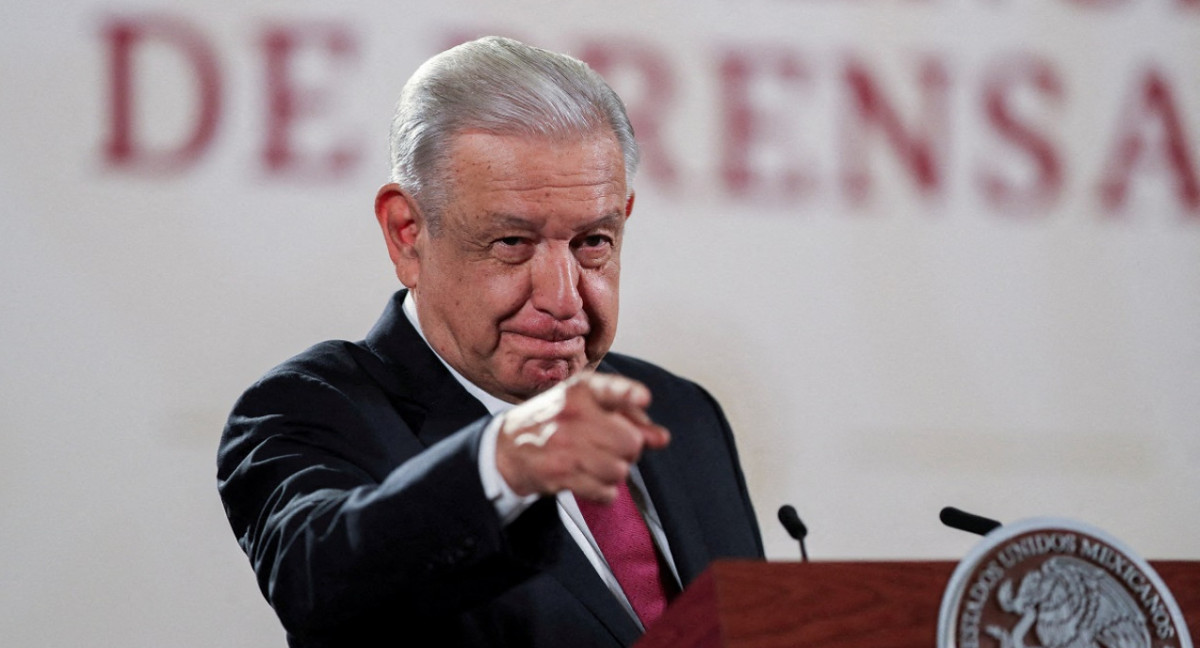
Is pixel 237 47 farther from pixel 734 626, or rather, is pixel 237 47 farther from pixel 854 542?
pixel 734 626

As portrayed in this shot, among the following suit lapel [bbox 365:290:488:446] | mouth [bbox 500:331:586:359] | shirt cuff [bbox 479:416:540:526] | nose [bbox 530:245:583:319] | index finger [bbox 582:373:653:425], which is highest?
index finger [bbox 582:373:653:425]

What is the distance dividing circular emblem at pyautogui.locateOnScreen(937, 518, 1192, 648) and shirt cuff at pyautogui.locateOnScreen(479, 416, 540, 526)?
39 centimetres

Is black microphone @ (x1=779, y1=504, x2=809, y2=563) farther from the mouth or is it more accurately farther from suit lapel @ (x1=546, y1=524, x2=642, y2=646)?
the mouth

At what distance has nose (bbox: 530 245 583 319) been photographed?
1.96 m

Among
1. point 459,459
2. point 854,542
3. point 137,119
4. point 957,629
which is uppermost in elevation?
point 137,119

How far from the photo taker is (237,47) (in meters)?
2.79

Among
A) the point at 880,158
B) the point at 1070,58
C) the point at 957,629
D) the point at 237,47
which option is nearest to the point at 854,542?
the point at 880,158

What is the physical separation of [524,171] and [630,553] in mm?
536

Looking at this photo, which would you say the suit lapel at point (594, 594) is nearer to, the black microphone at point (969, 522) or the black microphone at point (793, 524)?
the black microphone at point (793, 524)

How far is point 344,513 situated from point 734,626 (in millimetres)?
429

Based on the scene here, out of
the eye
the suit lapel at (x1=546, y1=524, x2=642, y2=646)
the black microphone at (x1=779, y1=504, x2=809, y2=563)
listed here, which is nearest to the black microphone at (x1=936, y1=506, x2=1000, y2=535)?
the black microphone at (x1=779, y1=504, x2=809, y2=563)

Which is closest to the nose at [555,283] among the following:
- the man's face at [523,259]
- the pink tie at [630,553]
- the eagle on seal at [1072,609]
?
the man's face at [523,259]

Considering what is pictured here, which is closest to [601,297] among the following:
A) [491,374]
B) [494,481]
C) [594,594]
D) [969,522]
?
[491,374]

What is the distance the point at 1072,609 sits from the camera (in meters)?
1.28
